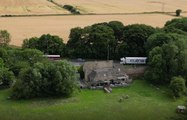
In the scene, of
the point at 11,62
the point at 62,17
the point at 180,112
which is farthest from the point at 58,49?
the point at 62,17

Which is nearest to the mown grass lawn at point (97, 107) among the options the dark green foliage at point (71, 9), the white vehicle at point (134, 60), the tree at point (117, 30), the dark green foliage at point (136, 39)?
the white vehicle at point (134, 60)

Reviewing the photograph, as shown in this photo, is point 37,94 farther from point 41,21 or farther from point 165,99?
point 41,21

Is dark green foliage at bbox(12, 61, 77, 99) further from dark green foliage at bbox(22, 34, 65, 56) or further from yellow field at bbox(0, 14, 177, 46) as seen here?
yellow field at bbox(0, 14, 177, 46)

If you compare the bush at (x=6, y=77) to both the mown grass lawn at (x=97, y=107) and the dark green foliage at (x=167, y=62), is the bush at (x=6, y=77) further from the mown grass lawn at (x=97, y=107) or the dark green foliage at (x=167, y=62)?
the dark green foliage at (x=167, y=62)

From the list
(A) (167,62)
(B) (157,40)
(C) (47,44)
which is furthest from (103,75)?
(C) (47,44)

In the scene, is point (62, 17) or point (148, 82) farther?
point (62, 17)

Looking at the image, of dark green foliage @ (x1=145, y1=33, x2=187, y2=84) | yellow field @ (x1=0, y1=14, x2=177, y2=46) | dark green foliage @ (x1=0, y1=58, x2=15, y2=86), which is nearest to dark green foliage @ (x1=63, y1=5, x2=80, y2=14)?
yellow field @ (x1=0, y1=14, x2=177, y2=46)
